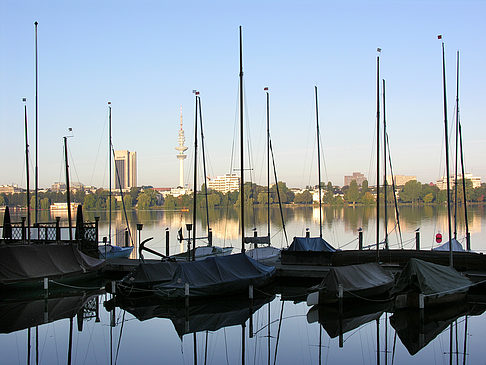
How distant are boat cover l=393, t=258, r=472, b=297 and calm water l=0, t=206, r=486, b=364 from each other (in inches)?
31.5

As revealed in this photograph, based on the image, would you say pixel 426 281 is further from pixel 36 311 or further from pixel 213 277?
pixel 36 311

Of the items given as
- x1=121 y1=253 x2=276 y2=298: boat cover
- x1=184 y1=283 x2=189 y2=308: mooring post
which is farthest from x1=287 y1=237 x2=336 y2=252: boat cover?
x1=184 y1=283 x2=189 y2=308: mooring post

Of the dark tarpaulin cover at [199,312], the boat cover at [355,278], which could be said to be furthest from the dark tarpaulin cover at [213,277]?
the boat cover at [355,278]

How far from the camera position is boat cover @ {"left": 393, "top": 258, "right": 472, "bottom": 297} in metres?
22.3

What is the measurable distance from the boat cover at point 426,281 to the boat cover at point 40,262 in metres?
16.5

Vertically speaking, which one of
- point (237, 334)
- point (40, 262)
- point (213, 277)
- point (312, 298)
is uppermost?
point (40, 262)

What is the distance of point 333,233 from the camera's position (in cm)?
6700

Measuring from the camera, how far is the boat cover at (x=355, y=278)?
2278 centimetres

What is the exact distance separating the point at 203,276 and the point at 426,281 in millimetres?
9547

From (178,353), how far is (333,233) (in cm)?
5036

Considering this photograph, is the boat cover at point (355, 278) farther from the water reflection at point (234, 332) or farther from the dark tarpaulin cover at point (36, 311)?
the dark tarpaulin cover at point (36, 311)

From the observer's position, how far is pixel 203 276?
82.2 feet

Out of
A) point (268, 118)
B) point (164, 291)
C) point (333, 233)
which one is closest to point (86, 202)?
point (333, 233)

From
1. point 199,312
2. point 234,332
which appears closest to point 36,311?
point 199,312
